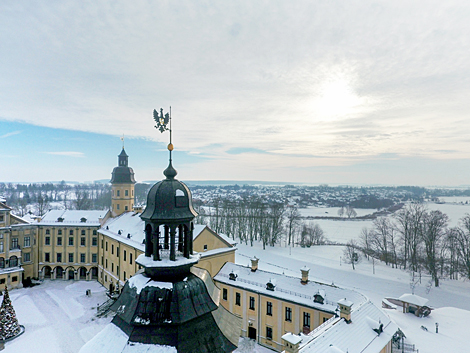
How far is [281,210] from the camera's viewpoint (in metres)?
59.6

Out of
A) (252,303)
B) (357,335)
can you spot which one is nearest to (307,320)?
(357,335)

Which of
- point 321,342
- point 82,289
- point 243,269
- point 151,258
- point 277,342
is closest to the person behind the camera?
point 151,258

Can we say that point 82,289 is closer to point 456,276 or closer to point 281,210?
point 281,210

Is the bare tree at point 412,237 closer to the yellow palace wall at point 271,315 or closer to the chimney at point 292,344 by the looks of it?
the yellow palace wall at point 271,315

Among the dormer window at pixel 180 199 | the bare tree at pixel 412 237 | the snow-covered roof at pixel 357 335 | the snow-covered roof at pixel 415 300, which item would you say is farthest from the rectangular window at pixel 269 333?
the bare tree at pixel 412 237

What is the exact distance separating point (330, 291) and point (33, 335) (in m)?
25.1

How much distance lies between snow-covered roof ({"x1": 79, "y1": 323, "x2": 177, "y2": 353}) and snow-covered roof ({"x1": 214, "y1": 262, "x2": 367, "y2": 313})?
1715 cm

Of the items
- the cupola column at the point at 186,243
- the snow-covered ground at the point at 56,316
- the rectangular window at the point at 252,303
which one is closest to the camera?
the cupola column at the point at 186,243

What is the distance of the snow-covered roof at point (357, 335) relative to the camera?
47.4 feet

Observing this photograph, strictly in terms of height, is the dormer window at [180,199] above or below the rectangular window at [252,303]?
above

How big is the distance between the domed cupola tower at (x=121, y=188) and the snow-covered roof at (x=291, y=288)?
22.2 meters

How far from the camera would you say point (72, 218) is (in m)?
39.8

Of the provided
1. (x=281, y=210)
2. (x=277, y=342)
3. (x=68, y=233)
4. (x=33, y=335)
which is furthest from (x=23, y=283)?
(x=281, y=210)

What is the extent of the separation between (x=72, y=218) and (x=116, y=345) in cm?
4078
